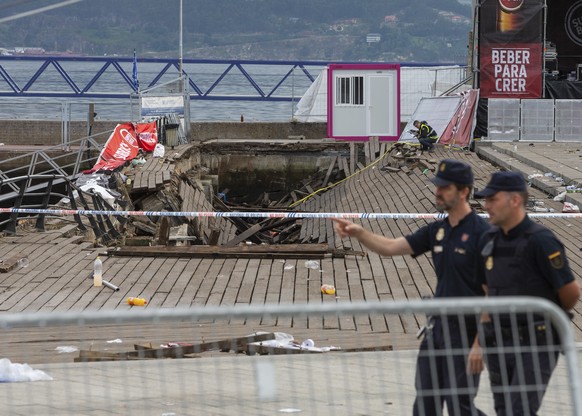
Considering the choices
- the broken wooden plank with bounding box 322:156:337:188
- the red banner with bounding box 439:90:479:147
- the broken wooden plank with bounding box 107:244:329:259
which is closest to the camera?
the broken wooden plank with bounding box 107:244:329:259

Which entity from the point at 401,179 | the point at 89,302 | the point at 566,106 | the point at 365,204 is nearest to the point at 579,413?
the point at 89,302

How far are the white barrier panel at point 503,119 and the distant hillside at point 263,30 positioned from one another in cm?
9295

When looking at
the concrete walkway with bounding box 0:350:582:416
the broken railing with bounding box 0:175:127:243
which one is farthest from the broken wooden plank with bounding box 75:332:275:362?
the broken railing with bounding box 0:175:127:243

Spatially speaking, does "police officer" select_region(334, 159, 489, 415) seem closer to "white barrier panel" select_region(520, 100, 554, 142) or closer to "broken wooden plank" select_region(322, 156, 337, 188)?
"broken wooden plank" select_region(322, 156, 337, 188)

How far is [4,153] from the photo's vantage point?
3444cm

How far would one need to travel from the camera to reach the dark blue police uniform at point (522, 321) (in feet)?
19.9

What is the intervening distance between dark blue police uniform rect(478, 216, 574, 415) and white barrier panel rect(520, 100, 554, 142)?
2602cm

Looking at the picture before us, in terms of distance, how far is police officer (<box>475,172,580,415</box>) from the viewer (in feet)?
19.9

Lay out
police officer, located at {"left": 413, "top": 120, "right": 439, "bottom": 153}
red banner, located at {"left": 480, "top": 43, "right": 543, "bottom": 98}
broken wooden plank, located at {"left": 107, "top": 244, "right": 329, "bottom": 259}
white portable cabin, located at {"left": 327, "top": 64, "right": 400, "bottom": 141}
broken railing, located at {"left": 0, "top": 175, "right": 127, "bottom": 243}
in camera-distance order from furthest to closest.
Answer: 1. white portable cabin, located at {"left": 327, "top": 64, "right": 400, "bottom": 141}
2. red banner, located at {"left": 480, "top": 43, "right": 543, "bottom": 98}
3. police officer, located at {"left": 413, "top": 120, "right": 439, "bottom": 153}
4. broken railing, located at {"left": 0, "top": 175, "right": 127, "bottom": 243}
5. broken wooden plank, located at {"left": 107, "top": 244, "right": 329, "bottom": 259}

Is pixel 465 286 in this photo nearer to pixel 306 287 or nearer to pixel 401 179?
pixel 306 287

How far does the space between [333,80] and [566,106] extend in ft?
22.1

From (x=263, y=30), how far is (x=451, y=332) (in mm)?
143935

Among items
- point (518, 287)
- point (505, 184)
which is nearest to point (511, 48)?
point (505, 184)

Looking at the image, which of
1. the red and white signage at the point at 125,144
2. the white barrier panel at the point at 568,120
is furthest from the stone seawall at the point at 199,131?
the white barrier panel at the point at 568,120
